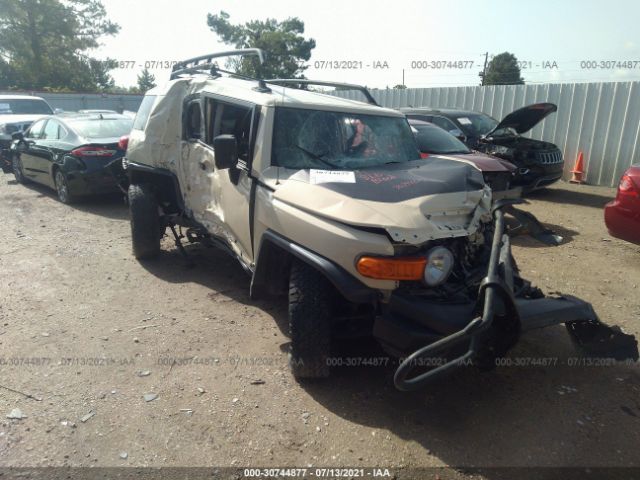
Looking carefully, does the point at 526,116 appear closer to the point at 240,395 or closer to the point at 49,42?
the point at 240,395

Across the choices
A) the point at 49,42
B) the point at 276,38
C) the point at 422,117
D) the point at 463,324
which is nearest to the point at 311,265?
the point at 463,324

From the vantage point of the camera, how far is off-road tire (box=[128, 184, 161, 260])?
5.14 m

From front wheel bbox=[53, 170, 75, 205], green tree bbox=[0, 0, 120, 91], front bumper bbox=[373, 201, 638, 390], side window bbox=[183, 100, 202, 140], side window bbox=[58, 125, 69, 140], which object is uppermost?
green tree bbox=[0, 0, 120, 91]

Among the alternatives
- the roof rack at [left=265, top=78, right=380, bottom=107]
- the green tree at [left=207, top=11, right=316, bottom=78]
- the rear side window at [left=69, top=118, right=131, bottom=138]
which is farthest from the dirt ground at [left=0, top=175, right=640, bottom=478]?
the green tree at [left=207, top=11, right=316, bottom=78]

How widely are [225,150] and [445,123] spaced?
22.3 feet

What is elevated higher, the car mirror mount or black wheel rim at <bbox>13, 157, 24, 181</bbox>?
the car mirror mount

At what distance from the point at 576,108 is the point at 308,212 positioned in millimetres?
10502

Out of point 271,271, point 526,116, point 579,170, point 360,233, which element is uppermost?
point 526,116

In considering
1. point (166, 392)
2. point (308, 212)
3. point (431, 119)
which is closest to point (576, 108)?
point (431, 119)

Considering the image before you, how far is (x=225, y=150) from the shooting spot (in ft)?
11.1

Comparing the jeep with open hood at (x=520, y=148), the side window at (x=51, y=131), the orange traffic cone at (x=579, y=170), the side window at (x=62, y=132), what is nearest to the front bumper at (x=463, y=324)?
the jeep with open hood at (x=520, y=148)

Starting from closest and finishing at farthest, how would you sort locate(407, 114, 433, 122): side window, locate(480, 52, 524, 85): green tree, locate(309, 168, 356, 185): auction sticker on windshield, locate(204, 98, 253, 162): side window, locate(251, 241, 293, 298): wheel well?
locate(309, 168, 356, 185): auction sticker on windshield
locate(251, 241, 293, 298): wheel well
locate(204, 98, 253, 162): side window
locate(407, 114, 433, 122): side window
locate(480, 52, 524, 85): green tree

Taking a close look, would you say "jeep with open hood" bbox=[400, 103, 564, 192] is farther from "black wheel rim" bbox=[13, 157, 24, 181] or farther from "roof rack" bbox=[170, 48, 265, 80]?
"black wheel rim" bbox=[13, 157, 24, 181]

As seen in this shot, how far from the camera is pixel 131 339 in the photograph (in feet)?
12.2
